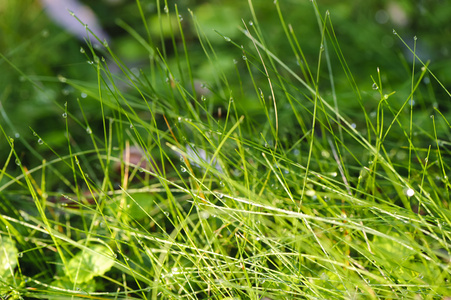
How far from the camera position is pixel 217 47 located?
1861 mm

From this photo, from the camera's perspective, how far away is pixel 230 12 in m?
1.92

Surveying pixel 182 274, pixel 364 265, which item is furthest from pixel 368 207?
pixel 182 274

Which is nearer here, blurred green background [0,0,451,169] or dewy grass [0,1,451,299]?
dewy grass [0,1,451,299]

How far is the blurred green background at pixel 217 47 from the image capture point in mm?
1428

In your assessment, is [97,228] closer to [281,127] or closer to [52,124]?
[281,127]

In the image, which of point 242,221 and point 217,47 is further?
point 217,47

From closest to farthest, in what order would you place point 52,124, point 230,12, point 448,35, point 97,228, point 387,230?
point 387,230
point 97,228
point 52,124
point 448,35
point 230,12

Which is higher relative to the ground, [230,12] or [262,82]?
[230,12]

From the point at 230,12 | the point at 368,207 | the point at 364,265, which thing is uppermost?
the point at 230,12

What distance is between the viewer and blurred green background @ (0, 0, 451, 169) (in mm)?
1428

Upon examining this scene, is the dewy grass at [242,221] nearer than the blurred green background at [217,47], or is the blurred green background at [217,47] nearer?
the dewy grass at [242,221]

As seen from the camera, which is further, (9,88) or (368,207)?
(9,88)

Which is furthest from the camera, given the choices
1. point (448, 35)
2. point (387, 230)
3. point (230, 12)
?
point (230, 12)

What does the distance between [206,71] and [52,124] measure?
0.58 meters
